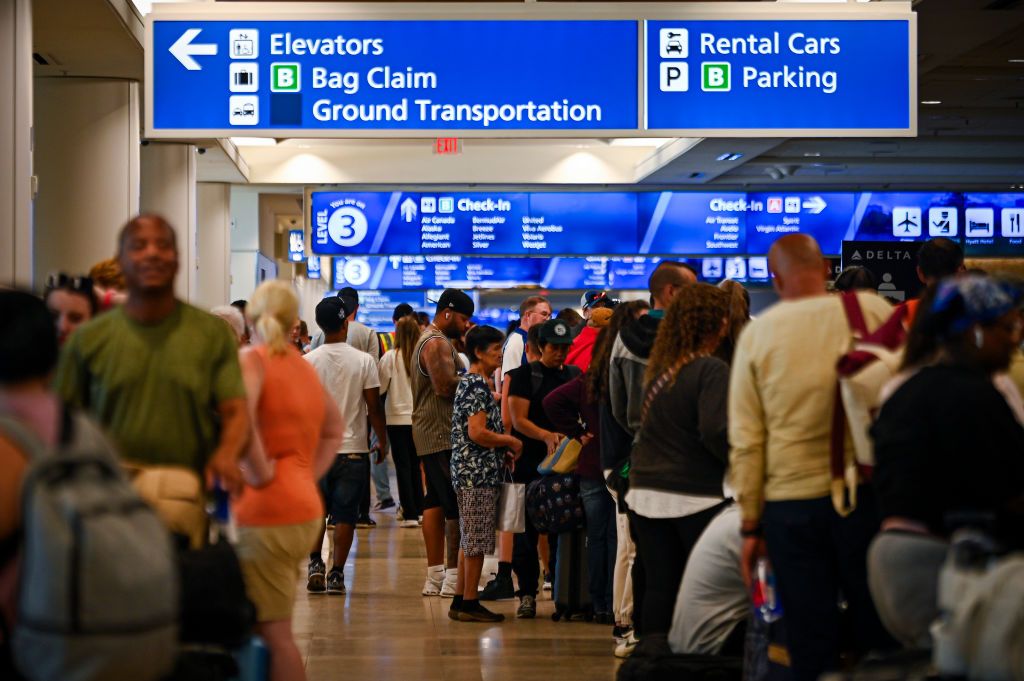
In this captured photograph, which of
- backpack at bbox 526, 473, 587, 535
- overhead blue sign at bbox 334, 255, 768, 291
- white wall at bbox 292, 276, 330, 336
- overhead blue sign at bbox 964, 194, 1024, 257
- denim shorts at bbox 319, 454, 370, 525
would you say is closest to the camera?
backpack at bbox 526, 473, 587, 535

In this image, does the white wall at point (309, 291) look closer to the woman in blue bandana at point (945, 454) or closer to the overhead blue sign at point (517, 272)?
the overhead blue sign at point (517, 272)

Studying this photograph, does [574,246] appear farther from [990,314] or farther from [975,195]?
[990,314]

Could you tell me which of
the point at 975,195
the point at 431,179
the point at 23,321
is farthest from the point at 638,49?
the point at 975,195

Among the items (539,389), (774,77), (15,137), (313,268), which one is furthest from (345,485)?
(313,268)

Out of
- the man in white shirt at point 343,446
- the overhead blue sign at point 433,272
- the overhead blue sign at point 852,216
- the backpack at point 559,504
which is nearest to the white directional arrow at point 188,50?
the man in white shirt at point 343,446

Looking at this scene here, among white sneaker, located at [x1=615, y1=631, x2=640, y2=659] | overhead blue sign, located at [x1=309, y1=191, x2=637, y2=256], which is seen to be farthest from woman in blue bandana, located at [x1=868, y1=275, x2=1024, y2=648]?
overhead blue sign, located at [x1=309, y1=191, x2=637, y2=256]

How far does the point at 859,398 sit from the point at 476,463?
13.5 feet

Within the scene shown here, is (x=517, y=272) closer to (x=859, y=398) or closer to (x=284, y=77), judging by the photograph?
(x=284, y=77)

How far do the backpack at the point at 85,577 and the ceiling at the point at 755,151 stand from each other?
6669mm

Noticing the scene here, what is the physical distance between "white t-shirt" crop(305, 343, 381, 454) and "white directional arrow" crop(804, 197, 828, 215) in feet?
31.1

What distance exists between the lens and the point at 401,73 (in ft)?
25.3

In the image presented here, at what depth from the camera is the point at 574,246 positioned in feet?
56.9

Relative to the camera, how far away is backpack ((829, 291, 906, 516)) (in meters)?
4.29

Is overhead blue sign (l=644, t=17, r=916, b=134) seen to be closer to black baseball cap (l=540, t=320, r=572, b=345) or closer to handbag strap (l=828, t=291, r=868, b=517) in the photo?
black baseball cap (l=540, t=320, r=572, b=345)
